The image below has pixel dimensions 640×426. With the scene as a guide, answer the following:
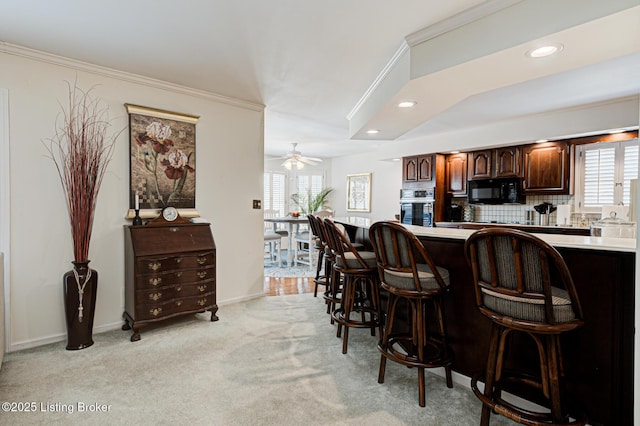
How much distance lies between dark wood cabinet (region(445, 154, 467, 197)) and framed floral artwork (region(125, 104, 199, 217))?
4.29 meters

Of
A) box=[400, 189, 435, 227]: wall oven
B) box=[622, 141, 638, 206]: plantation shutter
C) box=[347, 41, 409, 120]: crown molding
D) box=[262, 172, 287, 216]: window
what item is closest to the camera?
box=[347, 41, 409, 120]: crown molding

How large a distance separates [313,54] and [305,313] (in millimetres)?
2546

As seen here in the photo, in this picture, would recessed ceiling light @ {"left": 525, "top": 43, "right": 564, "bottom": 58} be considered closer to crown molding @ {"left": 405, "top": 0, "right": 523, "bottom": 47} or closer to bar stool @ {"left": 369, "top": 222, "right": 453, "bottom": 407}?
crown molding @ {"left": 405, "top": 0, "right": 523, "bottom": 47}

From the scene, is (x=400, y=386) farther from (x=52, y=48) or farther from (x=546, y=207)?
(x=546, y=207)

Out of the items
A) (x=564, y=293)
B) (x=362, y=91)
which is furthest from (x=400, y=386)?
(x=362, y=91)

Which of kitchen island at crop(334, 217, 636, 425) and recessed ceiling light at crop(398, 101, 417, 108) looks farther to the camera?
recessed ceiling light at crop(398, 101, 417, 108)

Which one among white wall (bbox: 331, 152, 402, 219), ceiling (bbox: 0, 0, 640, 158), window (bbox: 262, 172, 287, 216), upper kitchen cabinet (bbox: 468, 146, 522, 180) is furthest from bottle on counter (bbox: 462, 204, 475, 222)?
window (bbox: 262, 172, 287, 216)

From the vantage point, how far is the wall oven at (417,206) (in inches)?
230

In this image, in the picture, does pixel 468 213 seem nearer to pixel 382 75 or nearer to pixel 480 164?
pixel 480 164

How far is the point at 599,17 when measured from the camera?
1610 millimetres

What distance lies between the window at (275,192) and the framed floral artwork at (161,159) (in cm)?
449

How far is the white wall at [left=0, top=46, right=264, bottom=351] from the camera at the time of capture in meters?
2.66

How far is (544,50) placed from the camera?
1.95 meters

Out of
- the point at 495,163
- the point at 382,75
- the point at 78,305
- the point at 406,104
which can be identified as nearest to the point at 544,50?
the point at 406,104
